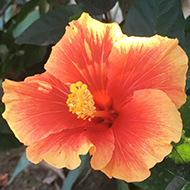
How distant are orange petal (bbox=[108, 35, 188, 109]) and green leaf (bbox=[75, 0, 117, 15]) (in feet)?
1.06

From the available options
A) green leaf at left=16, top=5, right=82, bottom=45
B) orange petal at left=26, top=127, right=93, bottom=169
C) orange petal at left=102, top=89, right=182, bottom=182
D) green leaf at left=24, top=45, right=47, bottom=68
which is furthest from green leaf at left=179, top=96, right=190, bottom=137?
green leaf at left=24, top=45, right=47, bottom=68

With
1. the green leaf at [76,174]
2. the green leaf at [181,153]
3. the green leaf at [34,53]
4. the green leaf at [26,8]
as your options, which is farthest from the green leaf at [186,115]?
the green leaf at [26,8]

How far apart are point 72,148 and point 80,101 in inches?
5.4

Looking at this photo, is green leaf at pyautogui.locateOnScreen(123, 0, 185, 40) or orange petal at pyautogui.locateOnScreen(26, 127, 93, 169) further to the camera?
green leaf at pyautogui.locateOnScreen(123, 0, 185, 40)

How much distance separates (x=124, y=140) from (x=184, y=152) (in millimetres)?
211

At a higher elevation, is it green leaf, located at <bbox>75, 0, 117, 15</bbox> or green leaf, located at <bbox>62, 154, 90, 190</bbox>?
green leaf, located at <bbox>75, 0, 117, 15</bbox>

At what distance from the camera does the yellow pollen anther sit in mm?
660

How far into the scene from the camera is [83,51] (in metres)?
0.65

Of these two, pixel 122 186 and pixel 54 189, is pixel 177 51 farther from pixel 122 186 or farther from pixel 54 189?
pixel 54 189

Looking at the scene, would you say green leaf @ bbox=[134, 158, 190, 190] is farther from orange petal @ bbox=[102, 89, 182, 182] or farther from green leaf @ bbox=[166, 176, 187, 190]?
orange petal @ bbox=[102, 89, 182, 182]

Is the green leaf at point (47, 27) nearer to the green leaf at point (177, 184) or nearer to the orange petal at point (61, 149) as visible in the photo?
the orange petal at point (61, 149)

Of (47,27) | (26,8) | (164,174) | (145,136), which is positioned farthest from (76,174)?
(26,8)

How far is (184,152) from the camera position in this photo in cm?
69

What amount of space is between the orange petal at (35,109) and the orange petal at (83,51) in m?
0.06
